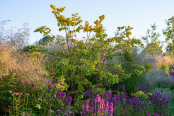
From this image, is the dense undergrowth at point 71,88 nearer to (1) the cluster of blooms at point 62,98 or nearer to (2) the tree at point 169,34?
(1) the cluster of blooms at point 62,98

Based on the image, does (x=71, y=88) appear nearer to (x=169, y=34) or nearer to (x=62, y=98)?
(x=62, y=98)

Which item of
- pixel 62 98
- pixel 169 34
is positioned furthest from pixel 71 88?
pixel 169 34

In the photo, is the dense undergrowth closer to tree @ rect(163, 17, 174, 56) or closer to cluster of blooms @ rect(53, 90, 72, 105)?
cluster of blooms @ rect(53, 90, 72, 105)

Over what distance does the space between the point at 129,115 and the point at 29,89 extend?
2.25 metres

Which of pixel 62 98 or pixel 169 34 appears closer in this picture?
pixel 62 98

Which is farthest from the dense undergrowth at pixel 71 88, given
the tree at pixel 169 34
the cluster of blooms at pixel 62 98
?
the tree at pixel 169 34

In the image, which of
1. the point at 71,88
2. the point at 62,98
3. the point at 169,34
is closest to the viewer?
the point at 62,98

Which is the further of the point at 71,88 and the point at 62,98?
the point at 71,88

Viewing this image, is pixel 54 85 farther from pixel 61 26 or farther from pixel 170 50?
pixel 170 50

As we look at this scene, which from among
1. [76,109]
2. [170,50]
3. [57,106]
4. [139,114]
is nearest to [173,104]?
[139,114]

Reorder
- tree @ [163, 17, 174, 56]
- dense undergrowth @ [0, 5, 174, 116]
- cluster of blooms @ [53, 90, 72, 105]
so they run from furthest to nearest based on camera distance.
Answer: tree @ [163, 17, 174, 56] < cluster of blooms @ [53, 90, 72, 105] < dense undergrowth @ [0, 5, 174, 116]

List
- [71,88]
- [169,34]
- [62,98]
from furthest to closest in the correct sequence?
1. [169,34]
2. [71,88]
3. [62,98]

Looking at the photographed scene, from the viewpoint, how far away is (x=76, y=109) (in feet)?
14.0

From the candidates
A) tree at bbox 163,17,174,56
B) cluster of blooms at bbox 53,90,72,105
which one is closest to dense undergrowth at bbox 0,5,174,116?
cluster of blooms at bbox 53,90,72,105
